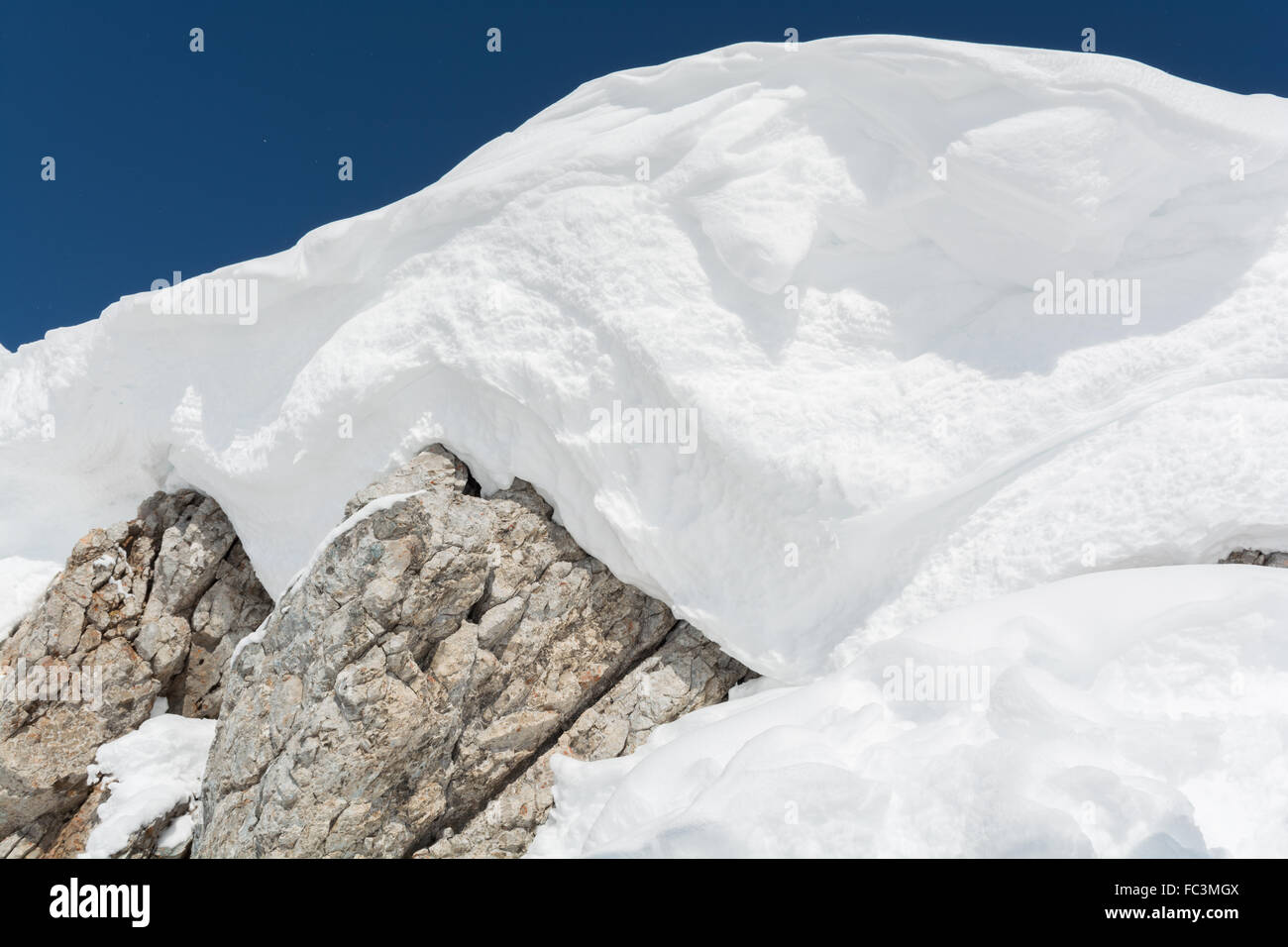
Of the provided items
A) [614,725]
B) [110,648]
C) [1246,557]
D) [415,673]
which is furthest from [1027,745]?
[110,648]

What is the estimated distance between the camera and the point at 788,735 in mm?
5832

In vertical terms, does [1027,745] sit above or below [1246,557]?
below

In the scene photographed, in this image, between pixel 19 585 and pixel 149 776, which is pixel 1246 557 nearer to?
pixel 149 776

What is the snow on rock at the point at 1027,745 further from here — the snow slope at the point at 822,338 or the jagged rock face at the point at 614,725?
the jagged rock face at the point at 614,725

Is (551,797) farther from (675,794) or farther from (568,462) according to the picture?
(568,462)

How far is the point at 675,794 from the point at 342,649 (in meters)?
4.07

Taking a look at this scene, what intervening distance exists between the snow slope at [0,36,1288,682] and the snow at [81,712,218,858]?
2.33 metres

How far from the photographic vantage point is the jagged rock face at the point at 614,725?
27.1 feet

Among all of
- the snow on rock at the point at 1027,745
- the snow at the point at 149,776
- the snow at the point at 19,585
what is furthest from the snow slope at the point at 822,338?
the snow at the point at 19,585

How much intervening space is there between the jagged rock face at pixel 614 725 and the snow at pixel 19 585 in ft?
27.0

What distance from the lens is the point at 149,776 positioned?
1015 centimetres

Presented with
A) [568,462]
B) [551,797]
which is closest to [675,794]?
[551,797]

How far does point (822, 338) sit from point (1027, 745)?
18.7 feet

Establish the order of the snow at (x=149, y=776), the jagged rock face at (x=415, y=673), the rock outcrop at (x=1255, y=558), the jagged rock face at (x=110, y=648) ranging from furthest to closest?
the jagged rock face at (x=110, y=648)
the snow at (x=149, y=776)
the jagged rock face at (x=415, y=673)
the rock outcrop at (x=1255, y=558)
